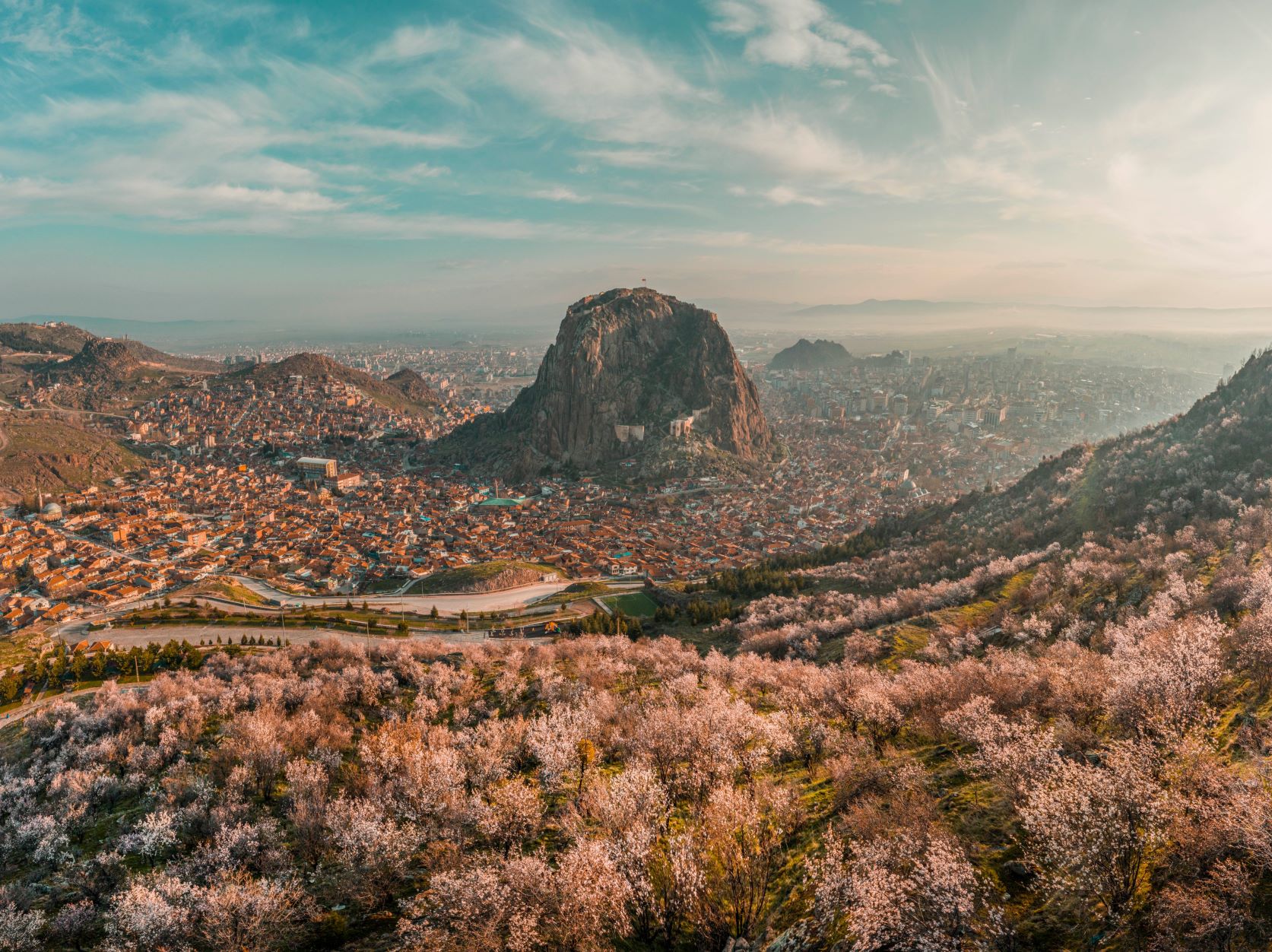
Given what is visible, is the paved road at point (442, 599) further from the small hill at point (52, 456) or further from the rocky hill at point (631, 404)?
the small hill at point (52, 456)

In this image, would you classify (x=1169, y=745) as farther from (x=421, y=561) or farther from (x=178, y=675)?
(x=421, y=561)

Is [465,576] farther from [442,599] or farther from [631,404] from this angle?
[631,404]

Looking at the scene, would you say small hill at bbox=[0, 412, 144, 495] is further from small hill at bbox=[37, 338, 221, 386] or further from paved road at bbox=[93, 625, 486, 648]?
paved road at bbox=[93, 625, 486, 648]

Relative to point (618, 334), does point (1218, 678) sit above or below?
below

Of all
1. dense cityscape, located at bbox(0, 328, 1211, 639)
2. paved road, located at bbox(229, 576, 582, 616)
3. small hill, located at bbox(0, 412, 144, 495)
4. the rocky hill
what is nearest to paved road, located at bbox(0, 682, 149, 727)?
paved road, located at bbox(229, 576, 582, 616)

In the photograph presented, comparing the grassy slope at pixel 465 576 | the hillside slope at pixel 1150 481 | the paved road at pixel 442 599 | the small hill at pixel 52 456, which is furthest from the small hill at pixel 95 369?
the hillside slope at pixel 1150 481

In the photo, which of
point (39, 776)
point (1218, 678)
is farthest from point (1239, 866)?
point (39, 776)
